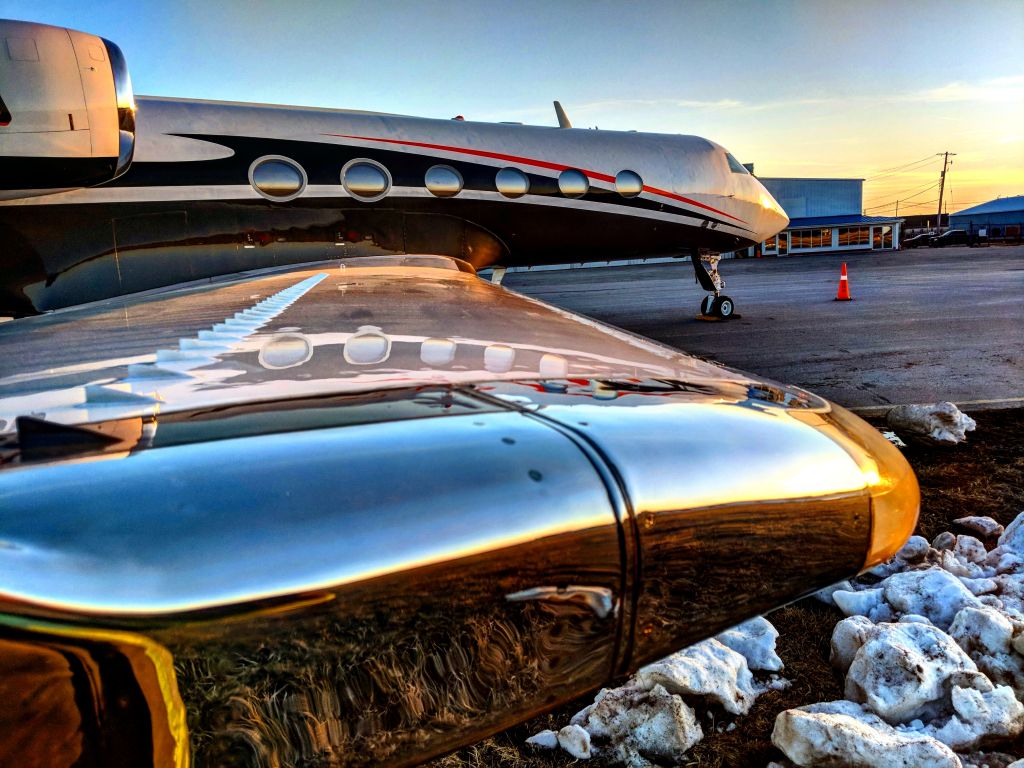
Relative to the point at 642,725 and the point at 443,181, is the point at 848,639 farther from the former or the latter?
the point at 443,181

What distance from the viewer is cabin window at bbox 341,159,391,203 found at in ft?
24.0

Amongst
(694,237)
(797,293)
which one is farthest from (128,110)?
(797,293)

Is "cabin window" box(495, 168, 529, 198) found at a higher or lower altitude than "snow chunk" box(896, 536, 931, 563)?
higher

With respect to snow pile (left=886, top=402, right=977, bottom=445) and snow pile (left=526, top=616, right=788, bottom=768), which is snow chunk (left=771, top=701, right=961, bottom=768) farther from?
snow pile (left=886, top=402, right=977, bottom=445)

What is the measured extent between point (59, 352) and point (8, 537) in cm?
181

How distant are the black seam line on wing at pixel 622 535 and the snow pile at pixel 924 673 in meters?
1.53

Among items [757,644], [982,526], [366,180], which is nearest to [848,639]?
[757,644]

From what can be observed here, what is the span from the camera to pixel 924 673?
2.46 metres

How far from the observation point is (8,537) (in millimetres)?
788

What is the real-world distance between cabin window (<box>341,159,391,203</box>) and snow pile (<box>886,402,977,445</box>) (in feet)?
16.8

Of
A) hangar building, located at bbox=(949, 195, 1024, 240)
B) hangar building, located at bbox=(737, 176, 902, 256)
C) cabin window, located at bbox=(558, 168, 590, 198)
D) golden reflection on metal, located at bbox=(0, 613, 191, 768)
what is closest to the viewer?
golden reflection on metal, located at bbox=(0, 613, 191, 768)

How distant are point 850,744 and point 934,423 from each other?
3.79m

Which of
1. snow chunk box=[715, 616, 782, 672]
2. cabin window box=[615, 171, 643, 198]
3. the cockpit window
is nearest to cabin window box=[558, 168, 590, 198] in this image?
cabin window box=[615, 171, 643, 198]

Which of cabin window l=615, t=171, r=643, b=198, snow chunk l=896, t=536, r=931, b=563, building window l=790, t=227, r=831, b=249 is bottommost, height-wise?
snow chunk l=896, t=536, r=931, b=563
